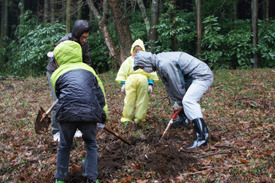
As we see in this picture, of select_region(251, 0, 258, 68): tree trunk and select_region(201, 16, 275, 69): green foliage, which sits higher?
select_region(251, 0, 258, 68): tree trunk

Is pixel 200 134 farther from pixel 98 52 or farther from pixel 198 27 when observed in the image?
pixel 98 52

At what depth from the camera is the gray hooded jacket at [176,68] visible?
15.3 ft

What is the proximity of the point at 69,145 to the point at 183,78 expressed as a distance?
2.39m

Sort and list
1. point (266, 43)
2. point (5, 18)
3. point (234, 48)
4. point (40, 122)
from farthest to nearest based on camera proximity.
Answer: point (5, 18) < point (266, 43) < point (234, 48) < point (40, 122)

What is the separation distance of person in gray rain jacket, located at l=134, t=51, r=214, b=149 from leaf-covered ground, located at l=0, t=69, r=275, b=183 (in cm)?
43

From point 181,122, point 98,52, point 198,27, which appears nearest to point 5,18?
point 98,52

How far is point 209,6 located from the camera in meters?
13.6

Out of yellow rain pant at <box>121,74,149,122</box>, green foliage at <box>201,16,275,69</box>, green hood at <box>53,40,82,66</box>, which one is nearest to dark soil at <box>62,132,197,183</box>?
yellow rain pant at <box>121,74,149,122</box>

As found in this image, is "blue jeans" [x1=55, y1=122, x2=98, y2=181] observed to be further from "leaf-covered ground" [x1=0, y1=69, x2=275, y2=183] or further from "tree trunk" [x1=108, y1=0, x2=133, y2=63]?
"tree trunk" [x1=108, y1=0, x2=133, y2=63]

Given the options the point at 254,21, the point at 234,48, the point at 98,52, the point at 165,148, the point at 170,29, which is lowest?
the point at 165,148

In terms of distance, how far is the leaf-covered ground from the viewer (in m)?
3.73

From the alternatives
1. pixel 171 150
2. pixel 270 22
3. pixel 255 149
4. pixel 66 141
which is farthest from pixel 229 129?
pixel 270 22

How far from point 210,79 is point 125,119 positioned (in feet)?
7.47

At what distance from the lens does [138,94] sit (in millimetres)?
6047
